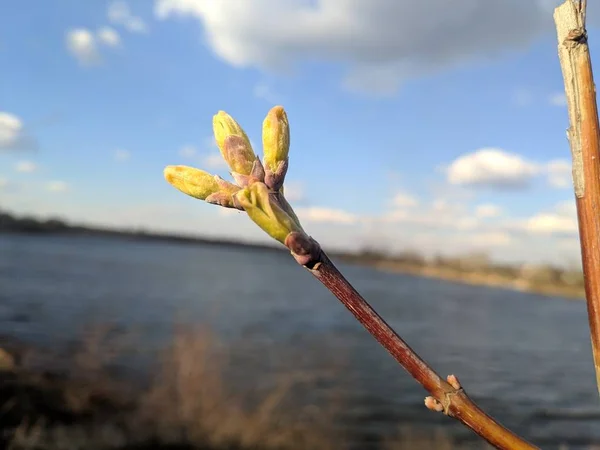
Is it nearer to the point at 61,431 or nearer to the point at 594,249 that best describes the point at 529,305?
the point at 61,431

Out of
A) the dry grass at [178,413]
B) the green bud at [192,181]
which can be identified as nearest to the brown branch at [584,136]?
the green bud at [192,181]

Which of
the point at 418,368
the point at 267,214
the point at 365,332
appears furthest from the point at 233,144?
the point at 365,332

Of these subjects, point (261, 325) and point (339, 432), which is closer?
point (339, 432)

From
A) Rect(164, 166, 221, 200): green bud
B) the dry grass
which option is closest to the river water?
the dry grass

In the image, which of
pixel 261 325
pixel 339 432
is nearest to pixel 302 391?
pixel 339 432

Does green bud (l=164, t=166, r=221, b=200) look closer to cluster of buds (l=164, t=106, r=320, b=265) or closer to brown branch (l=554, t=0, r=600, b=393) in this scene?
cluster of buds (l=164, t=106, r=320, b=265)

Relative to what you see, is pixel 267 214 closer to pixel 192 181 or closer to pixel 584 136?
pixel 192 181

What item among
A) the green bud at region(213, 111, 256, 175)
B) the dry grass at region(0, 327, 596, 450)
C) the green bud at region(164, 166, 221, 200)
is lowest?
the dry grass at region(0, 327, 596, 450)
